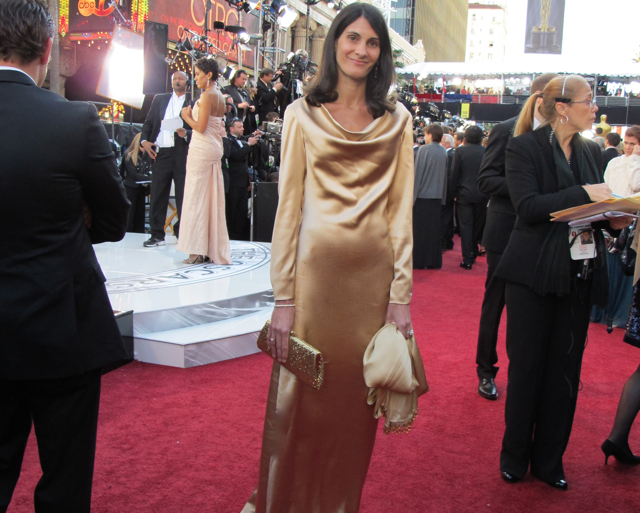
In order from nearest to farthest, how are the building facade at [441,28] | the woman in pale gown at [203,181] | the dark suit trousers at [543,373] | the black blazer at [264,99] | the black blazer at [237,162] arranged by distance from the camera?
the dark suit trousers at [543,373], the woman in pale gown at [203,181], the black blazer at [237,162], the black blazer at [264,99], the building facade at [441,28]

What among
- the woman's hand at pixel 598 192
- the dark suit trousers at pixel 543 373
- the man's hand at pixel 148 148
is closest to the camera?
the woman's hand at pixel 598 192

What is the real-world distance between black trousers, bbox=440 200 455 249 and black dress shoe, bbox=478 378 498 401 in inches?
232

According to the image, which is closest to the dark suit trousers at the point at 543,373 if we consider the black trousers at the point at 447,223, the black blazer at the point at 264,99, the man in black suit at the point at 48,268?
the man in black suit at the point at 48,268

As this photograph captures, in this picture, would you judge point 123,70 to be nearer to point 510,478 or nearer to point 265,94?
point 265,94

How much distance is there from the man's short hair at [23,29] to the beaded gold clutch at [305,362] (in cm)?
98

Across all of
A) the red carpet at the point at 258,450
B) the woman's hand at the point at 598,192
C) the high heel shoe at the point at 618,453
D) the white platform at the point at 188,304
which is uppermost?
the woman's hand at the point at 598,192

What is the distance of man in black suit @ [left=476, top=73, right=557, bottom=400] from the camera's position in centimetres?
327

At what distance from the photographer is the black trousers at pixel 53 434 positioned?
1458mm

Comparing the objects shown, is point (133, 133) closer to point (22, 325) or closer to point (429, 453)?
point (429, 453)

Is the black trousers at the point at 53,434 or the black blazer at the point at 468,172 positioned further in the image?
the black blazer at the point at 468,172

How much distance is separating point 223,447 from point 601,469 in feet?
5.62

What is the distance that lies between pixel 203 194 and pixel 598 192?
3.86m

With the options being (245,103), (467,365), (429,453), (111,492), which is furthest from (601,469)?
(245,103)

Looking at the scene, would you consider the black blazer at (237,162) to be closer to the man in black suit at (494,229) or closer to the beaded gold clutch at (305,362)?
the man in black suit at (494,229)
